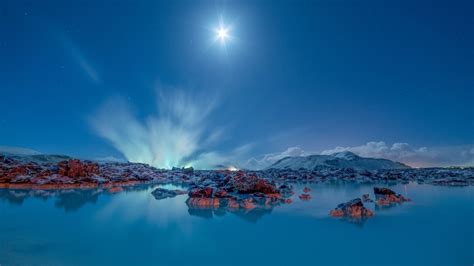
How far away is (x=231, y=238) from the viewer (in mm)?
11070

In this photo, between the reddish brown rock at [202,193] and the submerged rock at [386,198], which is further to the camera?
the reddish brown rock at [202,193]

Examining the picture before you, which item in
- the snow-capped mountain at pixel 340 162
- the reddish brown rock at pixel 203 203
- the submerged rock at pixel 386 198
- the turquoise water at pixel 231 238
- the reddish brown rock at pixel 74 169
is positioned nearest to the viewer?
the turquoise water at pixel 231 238

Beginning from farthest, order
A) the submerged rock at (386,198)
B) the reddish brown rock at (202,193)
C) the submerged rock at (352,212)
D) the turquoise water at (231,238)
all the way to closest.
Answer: the reddish brown rock at (202,193), the submerged rock at (386,198), the submerged rock at (352,212), the turquoise water at (231,238)

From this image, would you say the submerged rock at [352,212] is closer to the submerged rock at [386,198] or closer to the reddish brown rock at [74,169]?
the submerged rock at [386,198]

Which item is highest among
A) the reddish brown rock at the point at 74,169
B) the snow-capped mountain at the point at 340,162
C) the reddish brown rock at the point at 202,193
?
the snow-capped mountain at the point at 340,162

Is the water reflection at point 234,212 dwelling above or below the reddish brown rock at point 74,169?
below

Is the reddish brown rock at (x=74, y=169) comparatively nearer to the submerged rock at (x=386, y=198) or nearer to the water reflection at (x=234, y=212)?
the water reflection at (x=234, y=212)

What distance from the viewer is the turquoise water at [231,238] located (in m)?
8.49

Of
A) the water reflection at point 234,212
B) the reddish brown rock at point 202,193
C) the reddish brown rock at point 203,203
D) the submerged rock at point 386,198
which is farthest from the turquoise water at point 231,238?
the reddish brown rock at point 202,193

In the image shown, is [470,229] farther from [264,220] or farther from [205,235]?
[205,235]

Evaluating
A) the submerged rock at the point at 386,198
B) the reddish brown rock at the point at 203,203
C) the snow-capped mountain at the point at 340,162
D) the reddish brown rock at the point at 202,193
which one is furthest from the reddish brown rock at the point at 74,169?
the snow-capped mountain at the point at 340,162

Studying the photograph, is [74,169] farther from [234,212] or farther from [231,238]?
[231,238]


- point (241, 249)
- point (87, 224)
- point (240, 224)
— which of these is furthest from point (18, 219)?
point (241, 249)

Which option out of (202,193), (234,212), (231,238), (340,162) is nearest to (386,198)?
(234,212)
